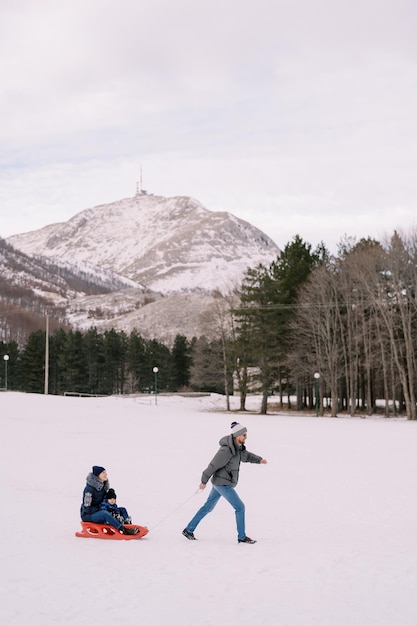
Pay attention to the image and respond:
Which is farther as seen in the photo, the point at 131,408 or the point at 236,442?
the point at 131,408

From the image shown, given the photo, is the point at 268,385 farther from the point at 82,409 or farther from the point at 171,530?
the point at 171,530

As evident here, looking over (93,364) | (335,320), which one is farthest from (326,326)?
(93,364)

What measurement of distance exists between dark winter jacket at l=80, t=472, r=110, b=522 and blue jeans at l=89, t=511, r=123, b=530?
8 centimetres

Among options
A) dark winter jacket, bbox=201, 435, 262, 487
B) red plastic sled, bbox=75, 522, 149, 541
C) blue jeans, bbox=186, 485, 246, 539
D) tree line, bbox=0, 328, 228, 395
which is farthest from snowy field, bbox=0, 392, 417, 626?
tree line, bbox=0, 328, 228, 395

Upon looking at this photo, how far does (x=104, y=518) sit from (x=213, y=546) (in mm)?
1761

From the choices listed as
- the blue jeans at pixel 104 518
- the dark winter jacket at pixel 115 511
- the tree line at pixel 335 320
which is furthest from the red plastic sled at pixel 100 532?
the tree line at pixel 335 320

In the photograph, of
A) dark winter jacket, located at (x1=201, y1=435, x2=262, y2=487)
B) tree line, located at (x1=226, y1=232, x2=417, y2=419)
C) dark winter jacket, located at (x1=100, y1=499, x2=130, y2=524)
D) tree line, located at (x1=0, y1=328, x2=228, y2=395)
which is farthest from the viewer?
tree line, located at (x1=0, y1=328, x2=228, y2=395)

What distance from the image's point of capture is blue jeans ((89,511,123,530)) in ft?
33.1

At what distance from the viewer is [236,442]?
9.80 meters

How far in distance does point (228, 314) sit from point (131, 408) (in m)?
16.6

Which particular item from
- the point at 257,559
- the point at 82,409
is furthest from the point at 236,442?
the point at 82,409

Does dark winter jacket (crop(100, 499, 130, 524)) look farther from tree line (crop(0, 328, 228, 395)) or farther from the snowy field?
tree line (crop(0, 328, 228, 395))

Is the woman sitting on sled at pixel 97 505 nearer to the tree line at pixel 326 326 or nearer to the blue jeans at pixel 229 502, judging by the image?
the blue jeans at pixel 229 502

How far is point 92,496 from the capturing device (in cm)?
1016
